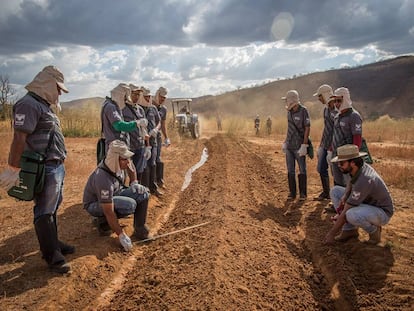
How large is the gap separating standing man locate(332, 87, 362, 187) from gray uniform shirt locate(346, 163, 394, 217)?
104 centimetres

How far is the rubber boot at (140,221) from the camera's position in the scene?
5.07 m

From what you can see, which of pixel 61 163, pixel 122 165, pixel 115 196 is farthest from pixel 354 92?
pixel 61 163

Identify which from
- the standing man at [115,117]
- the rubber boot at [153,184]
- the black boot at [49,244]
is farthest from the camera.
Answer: the rubber boot at [153,184]

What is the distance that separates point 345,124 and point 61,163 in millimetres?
3839

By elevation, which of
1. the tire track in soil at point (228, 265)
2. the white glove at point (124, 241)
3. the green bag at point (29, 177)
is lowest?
the tire track in soil at point (228, 265)

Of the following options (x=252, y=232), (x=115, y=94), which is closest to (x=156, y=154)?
(x=115, y=94)

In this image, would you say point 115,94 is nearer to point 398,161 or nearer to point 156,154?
point 156,154

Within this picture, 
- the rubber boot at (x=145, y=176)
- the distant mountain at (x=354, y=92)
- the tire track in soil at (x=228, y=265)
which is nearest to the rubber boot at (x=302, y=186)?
the tire track in soil at (x=228, y=265)

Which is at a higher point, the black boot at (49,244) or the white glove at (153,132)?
the white glove at (153,132)

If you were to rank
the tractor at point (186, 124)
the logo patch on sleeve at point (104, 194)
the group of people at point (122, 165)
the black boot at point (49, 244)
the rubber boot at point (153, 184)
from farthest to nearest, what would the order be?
the tractor at point (186, 124)
the rubber boot at point (153, 184)
the logo patch on sleeve at point (104, 194)
the black boot at point (49, 244)
the group of people at point (122, 165)

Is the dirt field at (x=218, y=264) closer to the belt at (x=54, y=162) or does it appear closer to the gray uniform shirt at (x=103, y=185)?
the gray uniform shirt at (x=103, y=185)

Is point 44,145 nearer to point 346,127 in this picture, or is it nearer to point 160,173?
point 346,127

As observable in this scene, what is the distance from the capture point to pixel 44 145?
3.77 meters

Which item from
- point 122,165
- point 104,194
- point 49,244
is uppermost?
point 122,165
